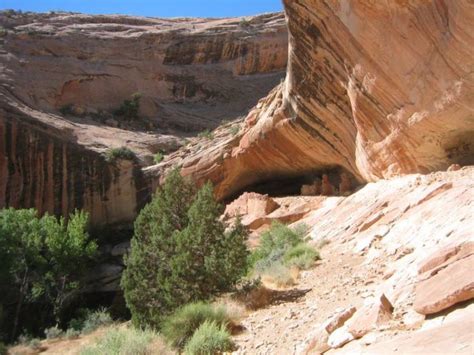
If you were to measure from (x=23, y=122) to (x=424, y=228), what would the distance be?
17.4 metres

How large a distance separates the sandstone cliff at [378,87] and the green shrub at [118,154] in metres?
7.29

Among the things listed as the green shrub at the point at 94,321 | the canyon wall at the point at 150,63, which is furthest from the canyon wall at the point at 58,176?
the canyon wall at the point at 150,63

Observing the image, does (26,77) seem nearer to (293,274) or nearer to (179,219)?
(179,219)

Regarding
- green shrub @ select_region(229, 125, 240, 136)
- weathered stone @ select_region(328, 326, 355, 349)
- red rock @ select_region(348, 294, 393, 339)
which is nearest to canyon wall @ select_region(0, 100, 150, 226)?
green shrub @ select_region(229, 125, 240, 136)

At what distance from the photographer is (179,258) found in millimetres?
9672

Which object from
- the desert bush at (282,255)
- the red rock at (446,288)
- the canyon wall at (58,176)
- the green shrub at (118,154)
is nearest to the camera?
the red rock at (446,288)

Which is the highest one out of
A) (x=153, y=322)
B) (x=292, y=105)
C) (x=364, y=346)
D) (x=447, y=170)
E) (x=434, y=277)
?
(x=292, y=105)

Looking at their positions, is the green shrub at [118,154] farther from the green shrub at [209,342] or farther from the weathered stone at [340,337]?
the weathered stone at [340,337]

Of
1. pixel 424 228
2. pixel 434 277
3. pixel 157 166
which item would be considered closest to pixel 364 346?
pixel 434 277

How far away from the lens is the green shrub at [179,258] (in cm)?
966

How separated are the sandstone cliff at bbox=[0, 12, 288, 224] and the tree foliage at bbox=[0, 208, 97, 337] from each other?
2723mm

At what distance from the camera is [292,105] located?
16750mm

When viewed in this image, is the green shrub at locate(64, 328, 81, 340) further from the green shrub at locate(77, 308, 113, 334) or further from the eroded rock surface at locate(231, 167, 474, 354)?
the eroded rock surface at locate(231, 167, 474, 354)

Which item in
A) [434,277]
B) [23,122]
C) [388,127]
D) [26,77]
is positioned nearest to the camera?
[434,277]
